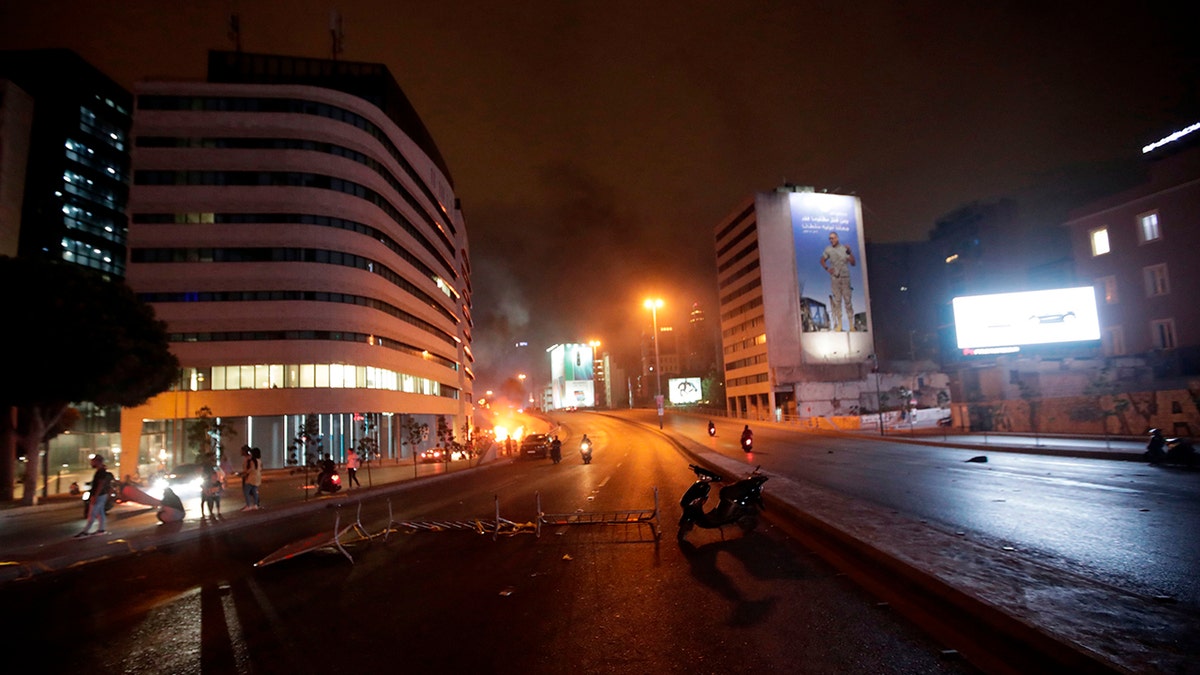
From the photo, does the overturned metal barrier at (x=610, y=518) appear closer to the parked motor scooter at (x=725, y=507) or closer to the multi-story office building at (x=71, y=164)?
the parked motor scooter at (x=725, y=507)

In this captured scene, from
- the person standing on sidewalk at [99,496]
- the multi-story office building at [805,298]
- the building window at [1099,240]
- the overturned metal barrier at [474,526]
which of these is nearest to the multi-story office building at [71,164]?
the person standing on sidewalk at [99,496]

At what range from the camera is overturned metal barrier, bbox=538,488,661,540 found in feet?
36.2

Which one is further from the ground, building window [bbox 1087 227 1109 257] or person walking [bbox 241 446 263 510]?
building window [bbox 1087 227 1109 257]

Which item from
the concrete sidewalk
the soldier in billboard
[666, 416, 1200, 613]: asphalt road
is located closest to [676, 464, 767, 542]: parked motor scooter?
[666, 416, 1200, 613]: asphalt road

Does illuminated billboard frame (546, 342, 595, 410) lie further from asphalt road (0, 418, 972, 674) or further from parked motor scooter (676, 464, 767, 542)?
asphalt road (0, 418, 972, 674)

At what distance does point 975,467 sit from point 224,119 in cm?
4793

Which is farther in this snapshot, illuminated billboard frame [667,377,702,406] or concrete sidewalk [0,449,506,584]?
illuminated billboard frame [667,377,702,406]

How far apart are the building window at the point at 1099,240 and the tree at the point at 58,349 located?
168 ft

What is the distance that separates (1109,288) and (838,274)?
182 feet

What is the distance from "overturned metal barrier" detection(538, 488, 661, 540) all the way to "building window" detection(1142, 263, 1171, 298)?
3729 centimetres

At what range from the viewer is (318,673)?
15.6 ft

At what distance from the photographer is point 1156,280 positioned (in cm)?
3438

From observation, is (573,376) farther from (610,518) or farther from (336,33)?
(610,518)

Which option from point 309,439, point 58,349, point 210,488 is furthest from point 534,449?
point 210,488
